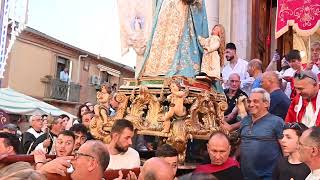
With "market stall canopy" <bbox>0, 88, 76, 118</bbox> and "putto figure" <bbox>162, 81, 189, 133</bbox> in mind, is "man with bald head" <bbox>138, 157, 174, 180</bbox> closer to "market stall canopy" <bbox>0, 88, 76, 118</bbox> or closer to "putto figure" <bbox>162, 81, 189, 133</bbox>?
"putto figure" <bbox>162, 81, 189, 133</bbox>

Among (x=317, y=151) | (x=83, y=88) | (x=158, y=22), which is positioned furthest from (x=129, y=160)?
(x=83, y=88)

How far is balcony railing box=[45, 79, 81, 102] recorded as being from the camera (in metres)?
23.3

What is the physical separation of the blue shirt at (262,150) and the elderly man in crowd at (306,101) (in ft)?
1.09

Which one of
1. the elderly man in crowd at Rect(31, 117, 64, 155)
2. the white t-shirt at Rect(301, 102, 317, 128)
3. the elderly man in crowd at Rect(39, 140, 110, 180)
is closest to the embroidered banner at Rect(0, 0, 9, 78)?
the elderly man in crowd at Rect(31, 117, 64, 155)

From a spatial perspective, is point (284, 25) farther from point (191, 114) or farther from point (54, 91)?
point (54, 91)

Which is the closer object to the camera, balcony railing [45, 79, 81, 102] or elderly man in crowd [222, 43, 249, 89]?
elderly man in crowd [222, 43, 249, 89]

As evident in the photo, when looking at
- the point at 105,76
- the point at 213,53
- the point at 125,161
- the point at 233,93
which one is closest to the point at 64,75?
the point at 105,76

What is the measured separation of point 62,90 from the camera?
78.7 ft

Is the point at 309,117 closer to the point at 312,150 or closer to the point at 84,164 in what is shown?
the point at 312,150

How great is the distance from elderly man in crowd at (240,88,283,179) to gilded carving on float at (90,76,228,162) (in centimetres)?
55

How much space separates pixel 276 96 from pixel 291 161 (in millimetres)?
1423

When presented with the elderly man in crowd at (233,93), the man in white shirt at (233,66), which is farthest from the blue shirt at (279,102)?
the man in white shirt at (233,66)

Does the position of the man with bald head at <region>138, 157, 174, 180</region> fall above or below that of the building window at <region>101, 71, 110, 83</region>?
below

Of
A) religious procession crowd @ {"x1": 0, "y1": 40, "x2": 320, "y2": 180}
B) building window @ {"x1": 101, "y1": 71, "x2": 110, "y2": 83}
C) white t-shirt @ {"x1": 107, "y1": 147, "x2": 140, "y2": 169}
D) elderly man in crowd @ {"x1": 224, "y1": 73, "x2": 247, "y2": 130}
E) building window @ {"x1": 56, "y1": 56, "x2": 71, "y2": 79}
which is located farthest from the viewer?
building window @ {"x1": 101, "y1": 71, "x2": 110, "y2": 83}
